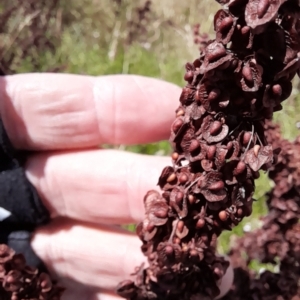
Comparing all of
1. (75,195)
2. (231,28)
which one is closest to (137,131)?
(75,195)

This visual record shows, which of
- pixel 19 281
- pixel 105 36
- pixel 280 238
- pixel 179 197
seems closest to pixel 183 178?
pixel 179 197

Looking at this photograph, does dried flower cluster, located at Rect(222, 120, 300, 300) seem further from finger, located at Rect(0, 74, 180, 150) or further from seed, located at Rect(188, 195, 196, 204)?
seed, located at Rect(188, 195, 196, 204)

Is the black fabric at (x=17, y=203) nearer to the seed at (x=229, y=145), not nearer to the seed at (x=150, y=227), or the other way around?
the seed at (x=150, y=227)

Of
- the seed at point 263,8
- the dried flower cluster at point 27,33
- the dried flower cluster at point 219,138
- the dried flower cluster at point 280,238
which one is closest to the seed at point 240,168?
the dried flower cluster at point 219,138

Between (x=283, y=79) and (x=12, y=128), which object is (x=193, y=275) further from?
(x=12, y=128)

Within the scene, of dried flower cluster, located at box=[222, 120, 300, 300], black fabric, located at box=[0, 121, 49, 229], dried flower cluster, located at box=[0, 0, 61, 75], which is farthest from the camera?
dried flower cluster, located at box=[0, 0, 61, 75]

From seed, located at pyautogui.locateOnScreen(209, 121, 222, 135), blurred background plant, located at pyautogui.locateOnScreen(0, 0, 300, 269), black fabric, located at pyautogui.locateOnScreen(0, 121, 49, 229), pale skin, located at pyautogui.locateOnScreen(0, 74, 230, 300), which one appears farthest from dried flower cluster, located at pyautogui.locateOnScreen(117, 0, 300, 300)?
blurred background plant, located at pyautogui.locateOnScreen(0, 0, 300, 269)
